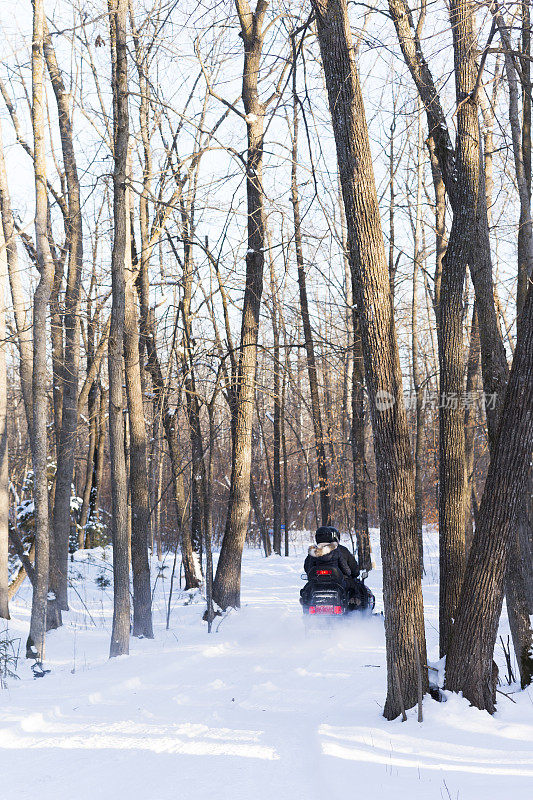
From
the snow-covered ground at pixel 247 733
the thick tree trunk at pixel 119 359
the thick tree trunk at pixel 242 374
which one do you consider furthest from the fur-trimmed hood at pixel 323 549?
the thick tree trunk at pixel 119 359

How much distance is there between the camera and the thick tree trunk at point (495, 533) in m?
5.74

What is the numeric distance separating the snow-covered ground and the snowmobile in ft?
2.77

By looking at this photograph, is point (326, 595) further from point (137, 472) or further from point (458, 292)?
point (458, 292)

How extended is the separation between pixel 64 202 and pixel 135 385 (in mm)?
6185

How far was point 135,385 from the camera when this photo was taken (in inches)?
434

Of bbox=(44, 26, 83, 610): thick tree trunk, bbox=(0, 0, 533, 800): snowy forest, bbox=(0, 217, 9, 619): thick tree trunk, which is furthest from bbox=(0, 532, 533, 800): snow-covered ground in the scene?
bbox=(44, 26, 83, 610): thick tree trunk

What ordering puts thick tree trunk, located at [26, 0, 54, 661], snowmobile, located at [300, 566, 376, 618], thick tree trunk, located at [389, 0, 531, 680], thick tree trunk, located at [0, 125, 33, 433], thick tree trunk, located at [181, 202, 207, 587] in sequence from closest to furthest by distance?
thick tree trunk, located at [389, 0, 531, 680] → thick tree trunk, located at [26, 0, 54, 661] → snowmobile, located at [300, 566, 376, 618] → thick tree trunk, located at [181, 202, 207, 587] → thick tree trunk, located at [0, 125, 33, 433]

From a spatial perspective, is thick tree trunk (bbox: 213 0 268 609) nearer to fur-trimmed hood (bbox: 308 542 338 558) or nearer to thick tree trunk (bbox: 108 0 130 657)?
fur-trimmed hood (bbox: 308 542 338 558)

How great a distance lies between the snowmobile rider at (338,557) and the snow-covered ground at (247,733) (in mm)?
1431

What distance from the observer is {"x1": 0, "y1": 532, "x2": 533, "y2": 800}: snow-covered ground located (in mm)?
4574

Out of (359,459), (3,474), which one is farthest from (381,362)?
(359,459)

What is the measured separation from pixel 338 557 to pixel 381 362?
18.1ft

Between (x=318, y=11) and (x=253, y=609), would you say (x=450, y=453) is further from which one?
(x=253, y=609)

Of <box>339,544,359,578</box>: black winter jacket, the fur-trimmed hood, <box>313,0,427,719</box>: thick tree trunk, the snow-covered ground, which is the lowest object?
the snow-covered ground
